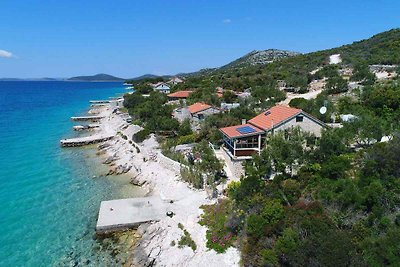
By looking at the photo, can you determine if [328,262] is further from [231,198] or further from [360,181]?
[231,198]

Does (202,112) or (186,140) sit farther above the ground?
(202,112)

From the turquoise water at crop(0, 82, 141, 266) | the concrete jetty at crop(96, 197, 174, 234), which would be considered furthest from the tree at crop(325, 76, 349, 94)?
the concrete jetty at crop(96, 197, 174, 234)

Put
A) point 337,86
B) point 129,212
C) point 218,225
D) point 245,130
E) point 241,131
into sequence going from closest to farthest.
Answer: point 218,225
point 129,212
point 241,131
point 245,130
point 337,86

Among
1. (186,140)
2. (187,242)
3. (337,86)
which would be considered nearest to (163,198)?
(187,242)

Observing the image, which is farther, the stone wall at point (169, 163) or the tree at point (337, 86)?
the tree at point (337, 86)

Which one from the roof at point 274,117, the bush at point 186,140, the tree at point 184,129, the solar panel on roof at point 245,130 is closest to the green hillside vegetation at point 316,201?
the roof at point 274,117

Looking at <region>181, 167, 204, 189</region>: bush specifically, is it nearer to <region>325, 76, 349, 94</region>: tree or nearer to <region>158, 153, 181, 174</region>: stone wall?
<region>158, 153, 181, 174</region>: stone wall

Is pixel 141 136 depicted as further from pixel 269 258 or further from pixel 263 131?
pixel 269 258

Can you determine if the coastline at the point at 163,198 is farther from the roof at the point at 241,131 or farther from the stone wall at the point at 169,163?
the roof at the point at 241,131
